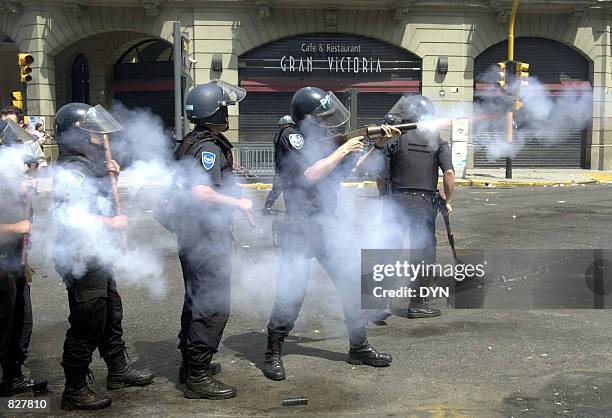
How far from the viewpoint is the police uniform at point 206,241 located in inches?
168

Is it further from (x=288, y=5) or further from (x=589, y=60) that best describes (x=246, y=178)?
(x=589, y=60)

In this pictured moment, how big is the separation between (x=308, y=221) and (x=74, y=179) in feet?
5.07

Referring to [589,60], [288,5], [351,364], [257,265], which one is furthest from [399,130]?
[589,60]

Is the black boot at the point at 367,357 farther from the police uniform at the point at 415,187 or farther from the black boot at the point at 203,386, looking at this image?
the police uniform at the point at 415,187

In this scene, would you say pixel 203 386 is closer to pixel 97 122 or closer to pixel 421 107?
pixel 97 122

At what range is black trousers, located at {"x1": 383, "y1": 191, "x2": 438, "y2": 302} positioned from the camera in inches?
239

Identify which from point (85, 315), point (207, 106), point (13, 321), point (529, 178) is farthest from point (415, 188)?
point (529, 178)

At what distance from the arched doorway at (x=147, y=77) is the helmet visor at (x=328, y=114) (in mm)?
18801

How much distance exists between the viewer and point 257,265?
28.0 feet

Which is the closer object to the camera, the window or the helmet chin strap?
the helmet chin strap

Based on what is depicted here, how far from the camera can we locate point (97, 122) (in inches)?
169

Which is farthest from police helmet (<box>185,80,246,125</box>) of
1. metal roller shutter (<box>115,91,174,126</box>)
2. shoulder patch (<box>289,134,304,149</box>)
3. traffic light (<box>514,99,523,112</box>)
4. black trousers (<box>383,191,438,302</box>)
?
metal roller shutter (<box>115,91,174,126</box>)

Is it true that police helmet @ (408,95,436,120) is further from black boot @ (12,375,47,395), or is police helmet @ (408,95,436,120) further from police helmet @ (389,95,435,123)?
black boot @ (12,375,47,395)

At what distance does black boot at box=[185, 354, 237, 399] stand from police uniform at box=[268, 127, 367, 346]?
1.82ft
